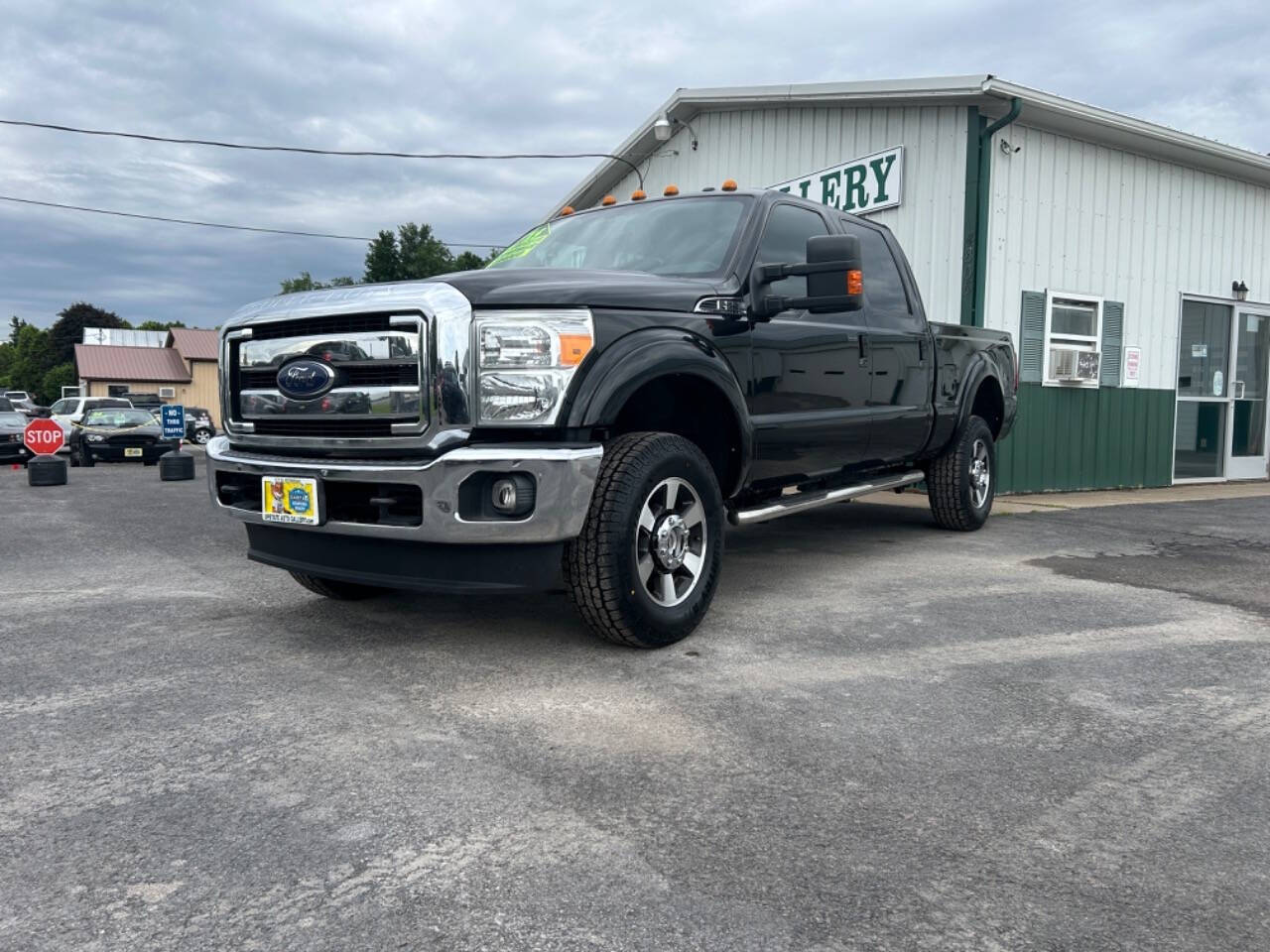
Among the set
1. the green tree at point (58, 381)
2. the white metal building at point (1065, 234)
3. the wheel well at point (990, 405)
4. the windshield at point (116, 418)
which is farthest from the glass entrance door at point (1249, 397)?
the green tree at point (58, 381)

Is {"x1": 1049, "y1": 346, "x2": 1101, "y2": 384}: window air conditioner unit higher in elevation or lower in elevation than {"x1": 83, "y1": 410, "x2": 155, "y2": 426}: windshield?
higher

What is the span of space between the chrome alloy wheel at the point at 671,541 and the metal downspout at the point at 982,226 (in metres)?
6.58

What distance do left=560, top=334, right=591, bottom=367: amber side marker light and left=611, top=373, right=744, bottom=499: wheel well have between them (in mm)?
474

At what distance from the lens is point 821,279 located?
4230mm

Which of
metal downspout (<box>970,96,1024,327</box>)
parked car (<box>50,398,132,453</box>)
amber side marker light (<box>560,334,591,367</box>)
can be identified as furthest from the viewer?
parked car (<box>50,398,132,453</box>)

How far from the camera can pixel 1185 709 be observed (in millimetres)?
3164

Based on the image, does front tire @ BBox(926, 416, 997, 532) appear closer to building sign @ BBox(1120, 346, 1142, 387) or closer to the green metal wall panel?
the green metal wall panel

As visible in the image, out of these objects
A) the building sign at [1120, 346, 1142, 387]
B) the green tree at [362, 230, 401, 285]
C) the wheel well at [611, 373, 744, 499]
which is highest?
the green tree at [362, 230, 401, 285]

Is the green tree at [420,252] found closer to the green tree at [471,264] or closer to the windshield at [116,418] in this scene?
the green tree at [471,264]

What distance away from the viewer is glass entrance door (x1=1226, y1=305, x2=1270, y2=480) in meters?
12.6

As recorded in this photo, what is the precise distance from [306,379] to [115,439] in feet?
55.0

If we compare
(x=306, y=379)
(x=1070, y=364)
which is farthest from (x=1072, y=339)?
(x=306, y=379)

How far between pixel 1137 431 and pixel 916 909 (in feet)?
35.9

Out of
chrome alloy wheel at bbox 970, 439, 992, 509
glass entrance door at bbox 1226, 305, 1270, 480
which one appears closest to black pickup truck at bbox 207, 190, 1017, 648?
chrome alloy wheel at bbox 970, 439, 992, 509
